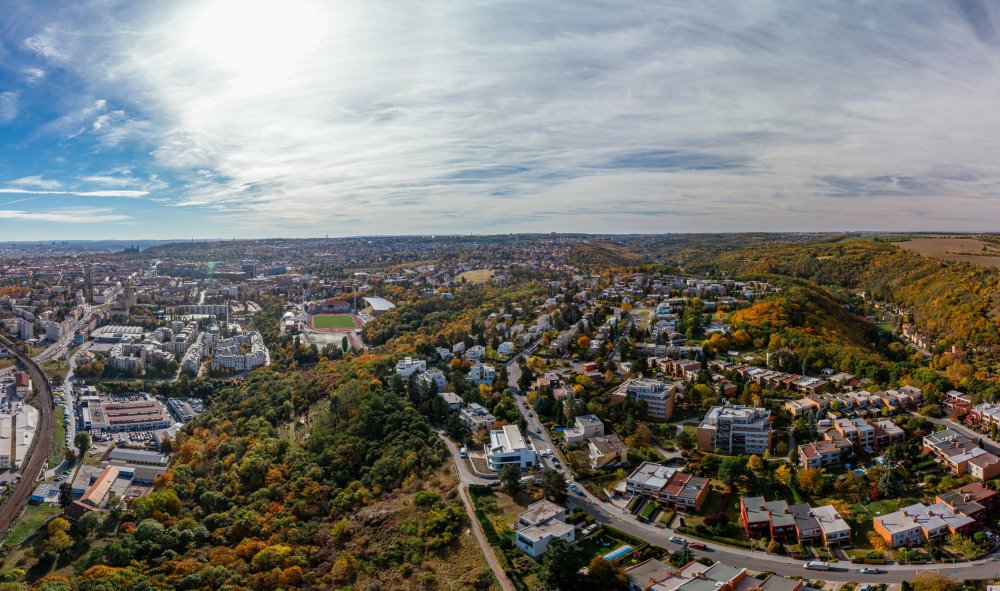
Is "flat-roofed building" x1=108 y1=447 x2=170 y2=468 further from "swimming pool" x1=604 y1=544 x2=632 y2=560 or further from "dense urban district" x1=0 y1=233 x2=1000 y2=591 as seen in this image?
"swimming pool" x1=604 y1=544 x2=632 y2=560

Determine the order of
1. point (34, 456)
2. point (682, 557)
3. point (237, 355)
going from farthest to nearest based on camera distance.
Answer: point (237, 355), point (34, 456), point (682, 557)

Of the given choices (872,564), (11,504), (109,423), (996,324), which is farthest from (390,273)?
(872,564)

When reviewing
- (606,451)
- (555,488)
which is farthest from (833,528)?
(555,488)

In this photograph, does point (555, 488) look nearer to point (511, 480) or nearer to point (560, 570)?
point (511, 480)

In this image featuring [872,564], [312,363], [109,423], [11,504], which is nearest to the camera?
[872,564]

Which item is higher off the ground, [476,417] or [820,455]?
[476,417]

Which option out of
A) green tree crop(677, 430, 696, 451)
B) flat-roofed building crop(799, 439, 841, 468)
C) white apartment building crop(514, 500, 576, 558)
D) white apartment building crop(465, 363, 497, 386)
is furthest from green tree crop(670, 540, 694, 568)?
white apartment building crop(465, 363, 497, 386)

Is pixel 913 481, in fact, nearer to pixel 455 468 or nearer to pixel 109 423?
pixel 455 468
